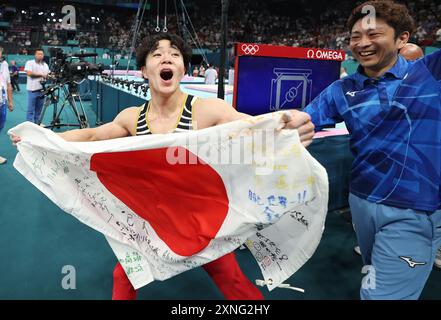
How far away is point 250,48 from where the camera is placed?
2.22 m

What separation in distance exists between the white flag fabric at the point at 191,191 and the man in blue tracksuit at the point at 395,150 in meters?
0.21

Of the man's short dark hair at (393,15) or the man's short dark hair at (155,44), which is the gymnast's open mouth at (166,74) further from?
the man's short dark hair at (393,15)

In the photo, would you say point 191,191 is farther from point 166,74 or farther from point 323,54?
point 323,54

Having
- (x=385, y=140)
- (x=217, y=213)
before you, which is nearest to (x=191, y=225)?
(x=217, y=213)

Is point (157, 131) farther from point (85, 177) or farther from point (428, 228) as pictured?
point (428, 228)

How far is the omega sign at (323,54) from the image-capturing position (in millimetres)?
2457

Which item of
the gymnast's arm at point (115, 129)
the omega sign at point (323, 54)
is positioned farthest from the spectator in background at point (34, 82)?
the gymnast's arm at point (115, 129)

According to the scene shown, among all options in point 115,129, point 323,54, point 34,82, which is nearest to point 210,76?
point 34,82

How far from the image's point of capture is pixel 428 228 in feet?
3.97

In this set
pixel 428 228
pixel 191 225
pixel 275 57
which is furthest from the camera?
pixel 275 57

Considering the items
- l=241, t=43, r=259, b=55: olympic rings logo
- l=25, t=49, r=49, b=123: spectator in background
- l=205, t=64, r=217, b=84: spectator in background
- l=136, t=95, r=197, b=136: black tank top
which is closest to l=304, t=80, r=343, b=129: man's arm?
l=136, t=95, r=197, b=136: black tank top

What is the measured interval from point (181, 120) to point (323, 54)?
4.96ft

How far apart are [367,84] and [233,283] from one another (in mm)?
851

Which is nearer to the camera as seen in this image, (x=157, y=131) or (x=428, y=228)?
(x=428, y=228)
